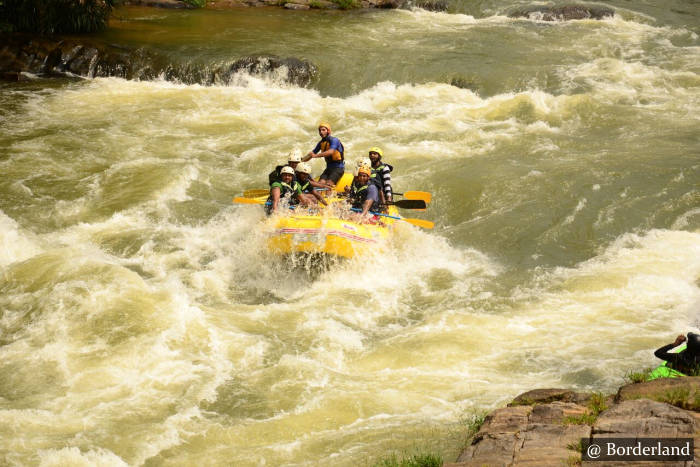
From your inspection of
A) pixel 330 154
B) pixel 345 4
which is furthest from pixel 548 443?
pixel 345 4

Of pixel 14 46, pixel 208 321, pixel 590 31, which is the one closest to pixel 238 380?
pixel 208 321

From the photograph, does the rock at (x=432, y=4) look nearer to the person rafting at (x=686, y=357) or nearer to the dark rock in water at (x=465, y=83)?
the dark rock in water at (x=465, y=83)

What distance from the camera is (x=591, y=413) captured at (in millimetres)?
5066

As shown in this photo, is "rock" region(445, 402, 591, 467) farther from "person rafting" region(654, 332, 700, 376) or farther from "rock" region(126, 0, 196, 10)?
"rock" region(126, 0, 196, 10)

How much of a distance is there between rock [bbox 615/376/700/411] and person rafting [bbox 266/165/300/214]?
17.7ft

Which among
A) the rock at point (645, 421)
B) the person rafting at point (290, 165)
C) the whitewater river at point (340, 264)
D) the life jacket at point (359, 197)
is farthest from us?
the life jacket at point (359, 197)

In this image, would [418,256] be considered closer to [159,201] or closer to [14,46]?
[159,201]

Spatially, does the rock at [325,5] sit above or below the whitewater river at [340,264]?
above

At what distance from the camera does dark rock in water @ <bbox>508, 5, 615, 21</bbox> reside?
2166cm

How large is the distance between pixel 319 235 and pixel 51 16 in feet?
41.3

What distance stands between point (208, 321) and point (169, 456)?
2.29 meters

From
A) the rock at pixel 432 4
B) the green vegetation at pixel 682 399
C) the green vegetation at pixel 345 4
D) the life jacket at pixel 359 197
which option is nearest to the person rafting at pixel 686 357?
the green vegetation at pixel 682 399

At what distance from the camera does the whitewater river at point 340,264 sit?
639 centimetres

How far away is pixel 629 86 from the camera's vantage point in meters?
16.0
